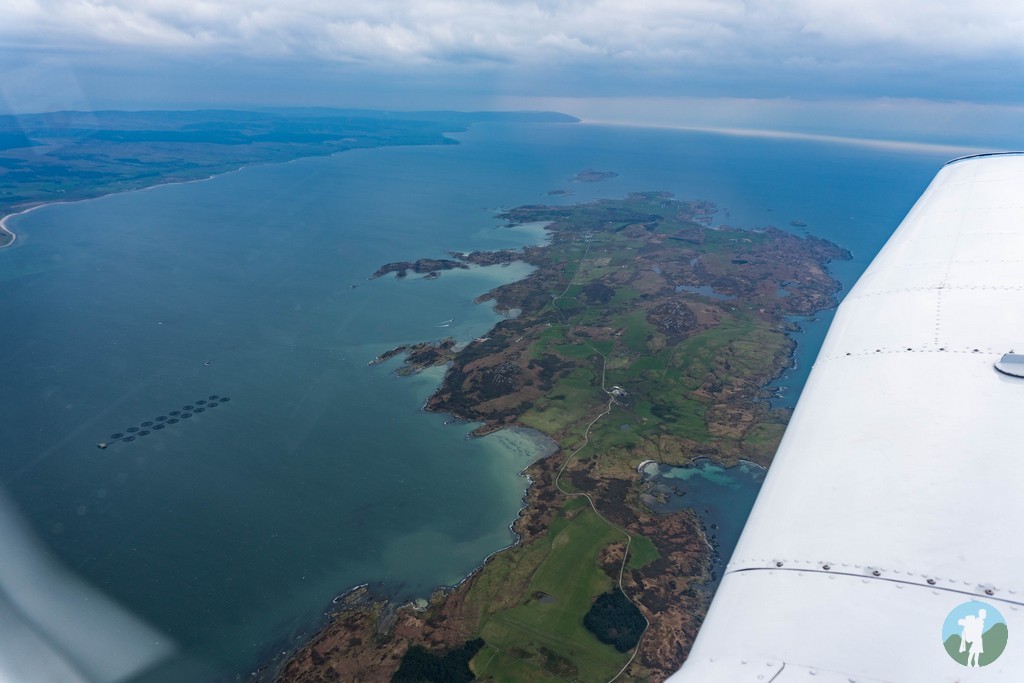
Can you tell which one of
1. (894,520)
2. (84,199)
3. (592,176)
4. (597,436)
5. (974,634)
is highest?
(894,520)

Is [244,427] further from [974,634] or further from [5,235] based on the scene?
[5,235]

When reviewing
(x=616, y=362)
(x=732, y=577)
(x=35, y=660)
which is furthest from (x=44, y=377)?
(x=732, y=577)

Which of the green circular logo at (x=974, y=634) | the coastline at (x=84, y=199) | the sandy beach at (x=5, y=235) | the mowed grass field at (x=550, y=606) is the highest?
the green circular logo at (x=974, y=634)

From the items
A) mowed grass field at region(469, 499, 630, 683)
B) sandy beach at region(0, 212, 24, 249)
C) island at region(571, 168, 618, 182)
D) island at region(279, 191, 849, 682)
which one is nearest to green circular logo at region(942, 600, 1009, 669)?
island at region(279, 191, 849, 682)

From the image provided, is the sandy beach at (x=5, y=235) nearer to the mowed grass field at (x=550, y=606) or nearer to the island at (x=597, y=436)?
the island at (x=597, y=436)

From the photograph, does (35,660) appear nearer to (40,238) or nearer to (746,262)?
(746,262)

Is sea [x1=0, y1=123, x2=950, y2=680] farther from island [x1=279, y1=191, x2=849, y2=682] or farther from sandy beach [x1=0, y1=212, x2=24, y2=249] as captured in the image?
island [x1=279, y1=191, x2=849, y2=682]

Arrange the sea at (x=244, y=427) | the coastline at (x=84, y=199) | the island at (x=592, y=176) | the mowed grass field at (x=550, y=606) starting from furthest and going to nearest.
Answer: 1. the island at (x=592, y=176)
2. the coastline at (x=84, y=199)
3. the sea at (x=244, y=427)
4. the mowed grass field at (x=550, y=606)

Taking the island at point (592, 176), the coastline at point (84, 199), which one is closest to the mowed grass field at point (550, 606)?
the coastline at point (84, 199)

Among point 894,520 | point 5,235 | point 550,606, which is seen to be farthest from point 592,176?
point 894,520
